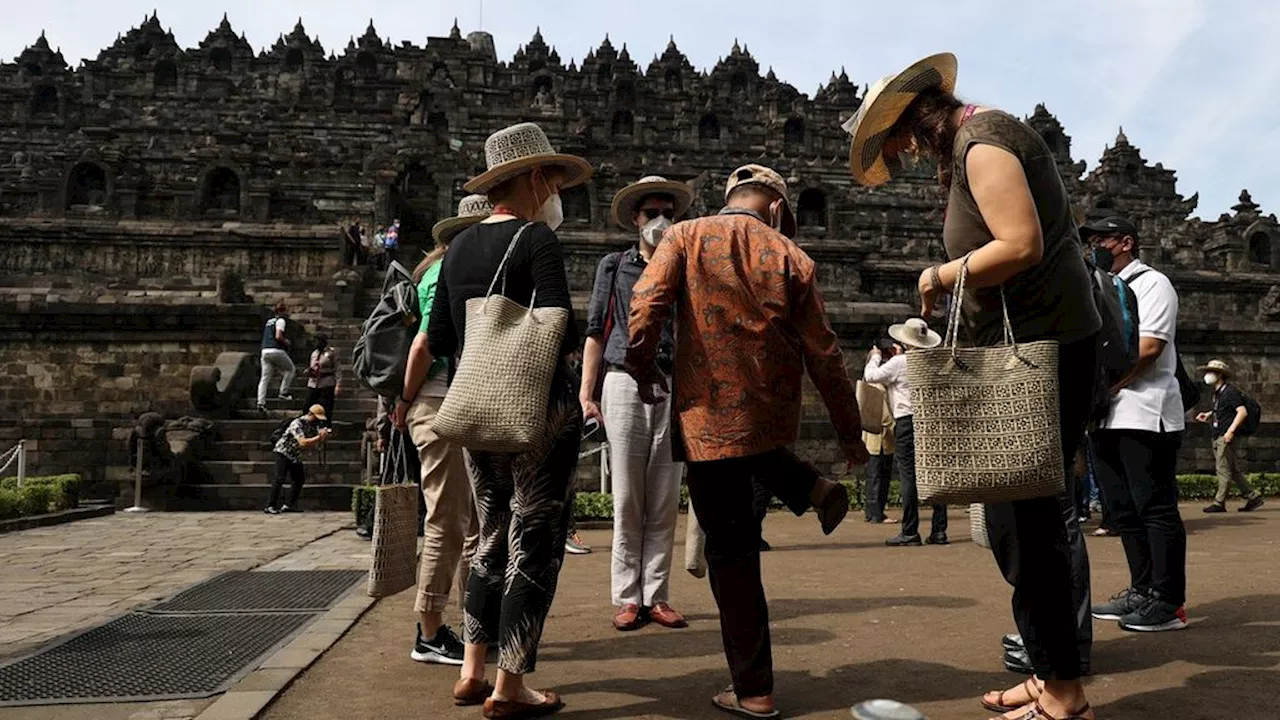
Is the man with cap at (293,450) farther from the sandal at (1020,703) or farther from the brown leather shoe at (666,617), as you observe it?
the sandal at (1020,703)

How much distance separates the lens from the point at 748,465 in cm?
306

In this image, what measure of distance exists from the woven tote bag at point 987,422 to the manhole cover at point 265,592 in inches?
140

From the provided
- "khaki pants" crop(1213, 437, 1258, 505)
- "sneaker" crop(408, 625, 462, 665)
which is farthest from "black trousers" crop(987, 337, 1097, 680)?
"khaki pants" crop(1213, 437, 1258, 505)

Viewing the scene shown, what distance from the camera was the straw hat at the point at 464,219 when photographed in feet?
13.6

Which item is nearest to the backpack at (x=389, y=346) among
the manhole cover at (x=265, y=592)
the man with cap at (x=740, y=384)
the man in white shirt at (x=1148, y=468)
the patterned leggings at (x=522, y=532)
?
the patterned leggings at (x=522, y=532)

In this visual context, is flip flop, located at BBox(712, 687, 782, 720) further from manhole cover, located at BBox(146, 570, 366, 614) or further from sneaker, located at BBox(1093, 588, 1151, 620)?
manhole cover, located at BBox(146, 570, 366, 614)

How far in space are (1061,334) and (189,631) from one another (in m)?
3.89

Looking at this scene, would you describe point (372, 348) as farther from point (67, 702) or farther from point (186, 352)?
point (186, 352)

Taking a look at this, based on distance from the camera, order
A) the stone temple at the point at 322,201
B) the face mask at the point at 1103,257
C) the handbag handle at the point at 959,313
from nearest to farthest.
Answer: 1. the handbag handle at the point at 959,313
2. the face mask at the point at 1103,257
3. the stone temple at the point at 322,201

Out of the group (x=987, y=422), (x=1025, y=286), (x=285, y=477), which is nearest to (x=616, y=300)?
(x=1025, y=286)

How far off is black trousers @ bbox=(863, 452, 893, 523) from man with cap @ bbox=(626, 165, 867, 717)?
20.6 ft

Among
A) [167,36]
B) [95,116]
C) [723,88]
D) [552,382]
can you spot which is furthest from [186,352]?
[167,36]

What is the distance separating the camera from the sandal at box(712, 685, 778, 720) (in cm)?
287

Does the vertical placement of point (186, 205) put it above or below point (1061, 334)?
above
